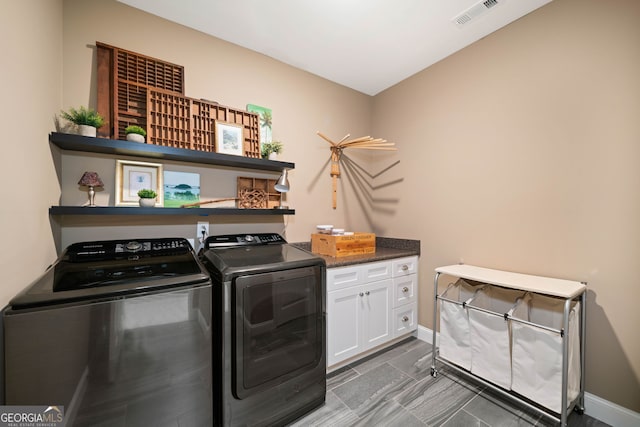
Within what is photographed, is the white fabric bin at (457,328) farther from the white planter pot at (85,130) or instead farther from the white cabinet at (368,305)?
the white planter pot at (85,130)

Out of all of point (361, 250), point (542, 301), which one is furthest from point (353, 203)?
point (542, 301)

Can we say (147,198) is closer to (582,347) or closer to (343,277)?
(343,277)

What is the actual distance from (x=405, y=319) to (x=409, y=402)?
0.78 metres

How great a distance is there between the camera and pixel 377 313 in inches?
84.7

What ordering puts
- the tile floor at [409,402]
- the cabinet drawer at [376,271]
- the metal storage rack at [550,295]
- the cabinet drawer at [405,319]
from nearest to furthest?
the metal storage rack at [550,295]
the tile floor at [409,402]
the cabinet drawer at [376,271]
the cabinet drawer at [405,319]

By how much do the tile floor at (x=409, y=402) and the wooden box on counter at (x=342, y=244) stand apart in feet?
3.10

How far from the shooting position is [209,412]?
1247 millimetres

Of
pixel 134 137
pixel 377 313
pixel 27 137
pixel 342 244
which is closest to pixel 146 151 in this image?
pixel 134 137

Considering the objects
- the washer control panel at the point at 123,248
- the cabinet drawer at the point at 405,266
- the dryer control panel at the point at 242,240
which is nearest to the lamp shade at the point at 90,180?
the washer control panel at the point at 123,248

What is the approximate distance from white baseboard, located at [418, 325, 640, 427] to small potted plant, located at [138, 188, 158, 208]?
301 centimetres

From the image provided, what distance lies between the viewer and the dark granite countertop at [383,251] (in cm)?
198

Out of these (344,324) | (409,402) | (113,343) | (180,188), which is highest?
(180,188)

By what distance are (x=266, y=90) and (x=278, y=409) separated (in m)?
2.43

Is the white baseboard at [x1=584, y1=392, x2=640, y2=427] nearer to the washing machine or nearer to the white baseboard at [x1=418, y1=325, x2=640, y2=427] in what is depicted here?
the white baseboard at [x1=418, y1=325, x2=640, y2=427]
